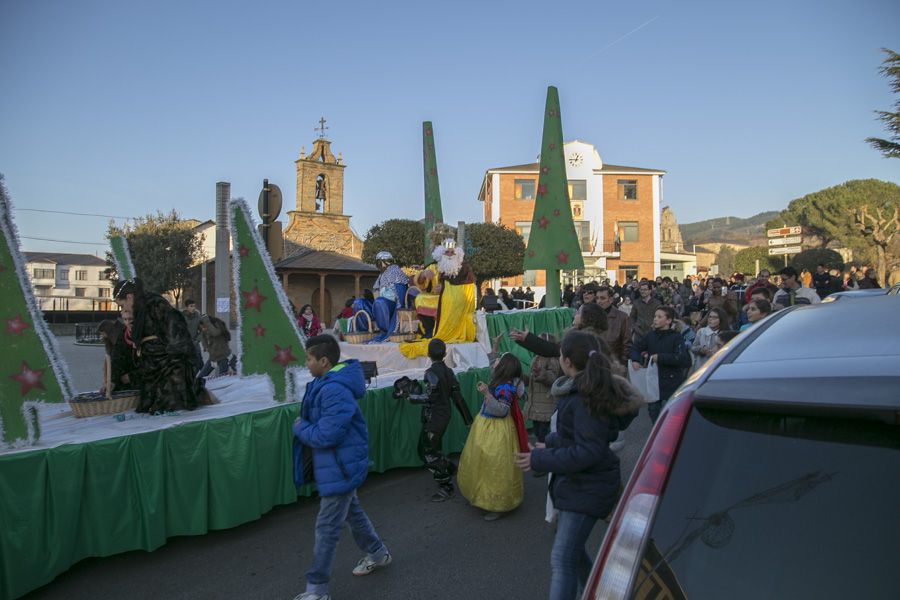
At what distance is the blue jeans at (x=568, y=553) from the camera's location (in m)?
2.82

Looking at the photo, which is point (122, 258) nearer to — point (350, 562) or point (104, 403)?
point (104, 403)

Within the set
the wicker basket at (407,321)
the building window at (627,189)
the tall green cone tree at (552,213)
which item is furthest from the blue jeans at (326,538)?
the building window at (627,189)

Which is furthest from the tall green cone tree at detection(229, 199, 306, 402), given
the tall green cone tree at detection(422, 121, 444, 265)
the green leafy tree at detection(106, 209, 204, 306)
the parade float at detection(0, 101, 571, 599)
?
the green leafy tree at detection(106, 209, 204, 306)

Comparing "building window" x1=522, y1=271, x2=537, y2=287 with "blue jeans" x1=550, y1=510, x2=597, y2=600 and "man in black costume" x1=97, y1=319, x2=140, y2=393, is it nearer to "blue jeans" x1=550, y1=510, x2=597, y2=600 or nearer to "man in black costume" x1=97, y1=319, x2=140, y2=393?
"man in black costume" x1=97, y1=319, x2=140, y2=393

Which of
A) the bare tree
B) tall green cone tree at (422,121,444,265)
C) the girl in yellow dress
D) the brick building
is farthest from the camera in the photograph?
the brick building

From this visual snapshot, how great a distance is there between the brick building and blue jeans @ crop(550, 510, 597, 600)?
4086cm

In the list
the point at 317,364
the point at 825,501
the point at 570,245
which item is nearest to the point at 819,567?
the point at 825,501

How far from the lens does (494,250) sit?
117 ft

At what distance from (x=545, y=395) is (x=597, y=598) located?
463 cm

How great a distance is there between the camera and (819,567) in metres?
1.12

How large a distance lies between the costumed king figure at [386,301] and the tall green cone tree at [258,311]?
3285 millimetres

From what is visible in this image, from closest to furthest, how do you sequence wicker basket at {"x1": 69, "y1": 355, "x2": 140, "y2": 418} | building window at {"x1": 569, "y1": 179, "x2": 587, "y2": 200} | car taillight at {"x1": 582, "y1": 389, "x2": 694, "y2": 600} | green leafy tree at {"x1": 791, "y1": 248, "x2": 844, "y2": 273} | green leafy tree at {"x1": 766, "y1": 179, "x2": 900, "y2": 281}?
car taillight at {"x1": 582, "y1": 389, "x2": 694, "y2": 600} < wicker basket at {"x1": 69, "y1": 355, "x2": 140, "y2": 418} < green leafy tree at {"x1": 791, "y1": 248, "x2": 844, "y2": 273} < building window at {"x1": 569, "y1": 179, "x2": 587, "y2": 200} < green leafy tree at {"x1": 766, "y1": 179, "x2": 900, "y2": 281}

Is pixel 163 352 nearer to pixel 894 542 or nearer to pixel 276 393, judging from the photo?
pixel 276 393

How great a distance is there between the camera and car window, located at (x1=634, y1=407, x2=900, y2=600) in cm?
110
